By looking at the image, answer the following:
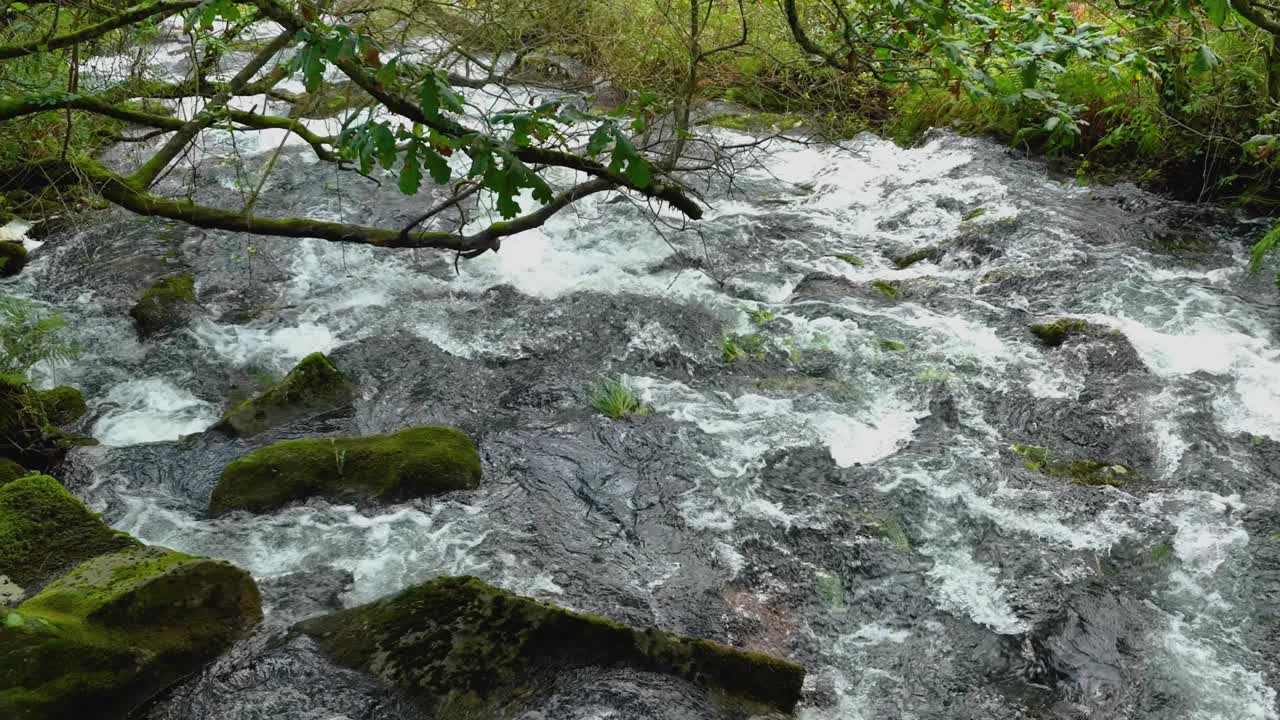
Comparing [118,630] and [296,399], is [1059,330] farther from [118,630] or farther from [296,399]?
[118,630]

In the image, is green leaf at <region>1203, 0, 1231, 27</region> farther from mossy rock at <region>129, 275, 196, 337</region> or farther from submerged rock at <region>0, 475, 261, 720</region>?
mossy rock at <region>129, 275, 196, 337</region>

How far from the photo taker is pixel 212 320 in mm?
7414

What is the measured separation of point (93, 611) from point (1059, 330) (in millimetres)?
6594

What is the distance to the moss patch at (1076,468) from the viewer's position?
5500mm

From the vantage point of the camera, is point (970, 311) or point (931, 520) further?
point (970, 311)

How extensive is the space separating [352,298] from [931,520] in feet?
17.4

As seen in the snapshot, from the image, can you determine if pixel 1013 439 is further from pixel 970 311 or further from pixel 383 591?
pixel 383 591

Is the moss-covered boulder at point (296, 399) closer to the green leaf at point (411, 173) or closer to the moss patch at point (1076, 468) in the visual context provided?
the green leaf at point (411, 173)

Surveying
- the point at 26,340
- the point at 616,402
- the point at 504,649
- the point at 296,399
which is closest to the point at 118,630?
the point at 504,649

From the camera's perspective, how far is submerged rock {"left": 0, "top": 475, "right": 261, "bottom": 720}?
320 cm

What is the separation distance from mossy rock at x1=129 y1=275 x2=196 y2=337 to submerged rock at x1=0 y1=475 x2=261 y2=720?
130 inches

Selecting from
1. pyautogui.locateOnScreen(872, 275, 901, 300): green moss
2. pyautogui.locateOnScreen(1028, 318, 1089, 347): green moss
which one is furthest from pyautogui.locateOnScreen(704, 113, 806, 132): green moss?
pyautogui.locateOnScreen(1028, 318, 1089, 347): green moss

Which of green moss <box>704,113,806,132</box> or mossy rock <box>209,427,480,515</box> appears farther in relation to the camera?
green moss <box>704,113,806,132</box>

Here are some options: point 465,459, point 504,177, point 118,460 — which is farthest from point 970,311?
point 118,460
